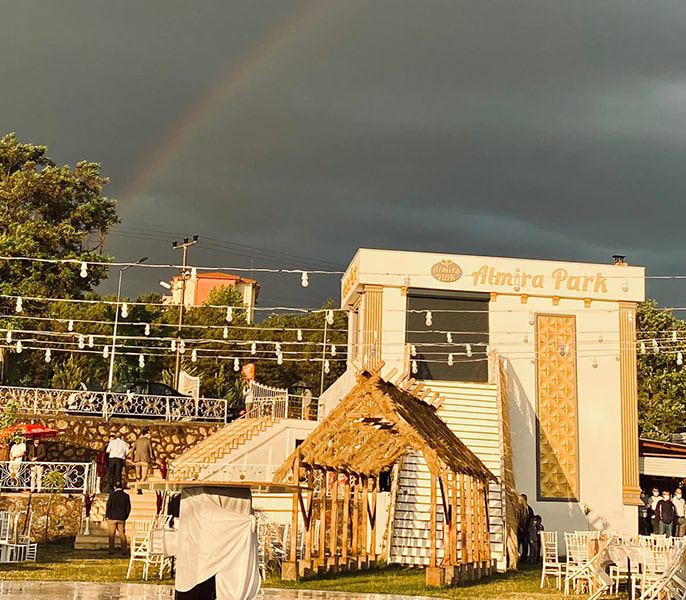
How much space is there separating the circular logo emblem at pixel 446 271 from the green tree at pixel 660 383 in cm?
2066

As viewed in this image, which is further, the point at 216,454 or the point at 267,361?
the point at 267,361

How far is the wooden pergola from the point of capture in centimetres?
1477

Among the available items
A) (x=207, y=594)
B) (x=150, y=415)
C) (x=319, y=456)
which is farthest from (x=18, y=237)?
(x=207, y=594)

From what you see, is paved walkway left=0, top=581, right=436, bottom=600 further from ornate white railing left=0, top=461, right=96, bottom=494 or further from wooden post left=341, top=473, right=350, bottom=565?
ornate white railing left=0, top=461, right=96, bottom=494

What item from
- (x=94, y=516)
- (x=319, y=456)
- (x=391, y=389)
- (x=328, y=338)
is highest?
(x=328, y=338)

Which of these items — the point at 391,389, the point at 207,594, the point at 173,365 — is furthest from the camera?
the point at 173,365

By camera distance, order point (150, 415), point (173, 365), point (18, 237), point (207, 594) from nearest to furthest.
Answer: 1. point (207, 594)
2. point (150, 415)
3. point (18, 237)
4. point (173, 365)

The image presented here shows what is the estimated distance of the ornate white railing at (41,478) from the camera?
22.6 meters

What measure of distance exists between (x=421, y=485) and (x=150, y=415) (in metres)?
11.7

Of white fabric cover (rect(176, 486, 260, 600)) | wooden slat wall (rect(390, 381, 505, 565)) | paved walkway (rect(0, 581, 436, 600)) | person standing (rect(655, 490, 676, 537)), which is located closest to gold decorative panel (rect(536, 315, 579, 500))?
wooden slat wall (rect(390, 381, 505, 565))

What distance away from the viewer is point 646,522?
2656 centimetres

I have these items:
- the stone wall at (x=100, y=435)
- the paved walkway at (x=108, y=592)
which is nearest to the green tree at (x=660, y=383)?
the stone wall at (x=100, y=435)

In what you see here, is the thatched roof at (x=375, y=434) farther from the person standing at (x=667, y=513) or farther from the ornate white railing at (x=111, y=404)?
the ornate white railing at (x=111, y=404)

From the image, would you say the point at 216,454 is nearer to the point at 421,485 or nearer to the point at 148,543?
the point at 421,485
